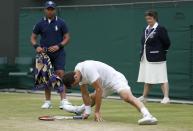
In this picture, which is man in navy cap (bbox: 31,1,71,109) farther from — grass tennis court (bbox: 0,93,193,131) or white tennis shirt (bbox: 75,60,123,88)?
white tennis shirt (bbox: 75,60,123,88)

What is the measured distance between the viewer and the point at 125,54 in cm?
1600

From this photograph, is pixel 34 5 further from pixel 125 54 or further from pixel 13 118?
pixel 13 118

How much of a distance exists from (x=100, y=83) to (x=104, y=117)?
1.07 metres

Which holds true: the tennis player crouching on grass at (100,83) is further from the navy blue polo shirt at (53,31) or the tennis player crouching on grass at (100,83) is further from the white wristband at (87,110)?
the navy blue polo shirt at (53,31)

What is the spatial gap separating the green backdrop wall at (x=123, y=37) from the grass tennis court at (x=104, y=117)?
1411 millimetres

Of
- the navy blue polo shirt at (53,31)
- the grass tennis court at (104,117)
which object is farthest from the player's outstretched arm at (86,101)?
the navy blue polo shirt at (53,31)

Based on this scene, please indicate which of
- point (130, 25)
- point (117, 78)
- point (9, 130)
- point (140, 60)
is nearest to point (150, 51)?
point (140, 60)

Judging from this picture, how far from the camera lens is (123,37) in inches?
632

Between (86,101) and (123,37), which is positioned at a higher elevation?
(123,37)

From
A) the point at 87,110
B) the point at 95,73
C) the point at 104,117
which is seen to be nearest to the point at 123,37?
the point at 104,117

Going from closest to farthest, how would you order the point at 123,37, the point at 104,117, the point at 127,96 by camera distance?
the point at 127,96 < the point at 104,117 < the point at 123,37

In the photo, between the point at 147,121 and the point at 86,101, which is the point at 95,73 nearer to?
the point at 86,101

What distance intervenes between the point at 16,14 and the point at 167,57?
636 centimetres

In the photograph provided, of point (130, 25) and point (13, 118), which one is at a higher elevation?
point (130, 25)
